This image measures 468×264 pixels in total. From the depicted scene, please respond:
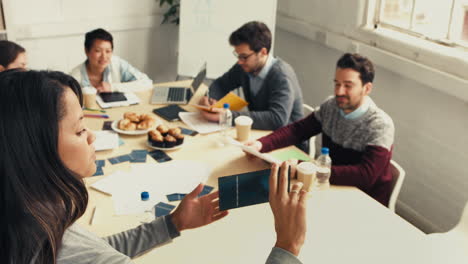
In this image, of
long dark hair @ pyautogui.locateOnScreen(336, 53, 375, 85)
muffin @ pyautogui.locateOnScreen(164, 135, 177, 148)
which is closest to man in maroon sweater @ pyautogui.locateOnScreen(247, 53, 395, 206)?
long dark hair @ pyautogui.locateOnScreen(336, 53, 375, 85)

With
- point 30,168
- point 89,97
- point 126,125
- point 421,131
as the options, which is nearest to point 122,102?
point 89,97

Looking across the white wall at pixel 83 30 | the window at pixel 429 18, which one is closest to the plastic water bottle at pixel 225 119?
the window at pixel 429 18

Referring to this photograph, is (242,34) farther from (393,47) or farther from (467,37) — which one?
(467,37)

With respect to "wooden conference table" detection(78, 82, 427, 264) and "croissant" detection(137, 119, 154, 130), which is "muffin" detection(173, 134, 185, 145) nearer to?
"croissant" detection(137, 119, 154, 130)

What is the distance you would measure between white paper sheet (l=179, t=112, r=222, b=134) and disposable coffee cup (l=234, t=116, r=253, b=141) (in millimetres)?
151

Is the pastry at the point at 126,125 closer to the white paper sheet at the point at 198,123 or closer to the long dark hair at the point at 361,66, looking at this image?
the white paper sheet at the point at 198,123

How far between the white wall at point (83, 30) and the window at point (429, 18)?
2.20 m

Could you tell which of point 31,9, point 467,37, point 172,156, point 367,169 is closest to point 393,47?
point 467,37

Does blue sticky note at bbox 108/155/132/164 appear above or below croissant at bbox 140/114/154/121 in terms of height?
below

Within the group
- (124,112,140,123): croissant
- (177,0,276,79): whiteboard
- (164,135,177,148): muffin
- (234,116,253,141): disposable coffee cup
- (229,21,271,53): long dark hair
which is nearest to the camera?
(164,135,177,148): muffin

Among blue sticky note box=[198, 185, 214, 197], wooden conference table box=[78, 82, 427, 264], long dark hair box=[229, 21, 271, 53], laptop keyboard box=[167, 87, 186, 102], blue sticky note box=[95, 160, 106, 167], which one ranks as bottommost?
wooden conference table box=[78, 82, 427, 264]

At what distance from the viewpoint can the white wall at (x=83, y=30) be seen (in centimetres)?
408

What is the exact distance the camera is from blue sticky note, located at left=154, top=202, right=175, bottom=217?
1.91 m

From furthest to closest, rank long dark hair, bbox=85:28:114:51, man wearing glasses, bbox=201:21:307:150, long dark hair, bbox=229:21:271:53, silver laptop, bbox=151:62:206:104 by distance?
long dark hair, bbox=85:28:114:51 → silver laptop, bbox=151:62:206:104 → long dark hair, bbox=229:21:271:53 → man wearing glasses, bbox=201:21:307:150
